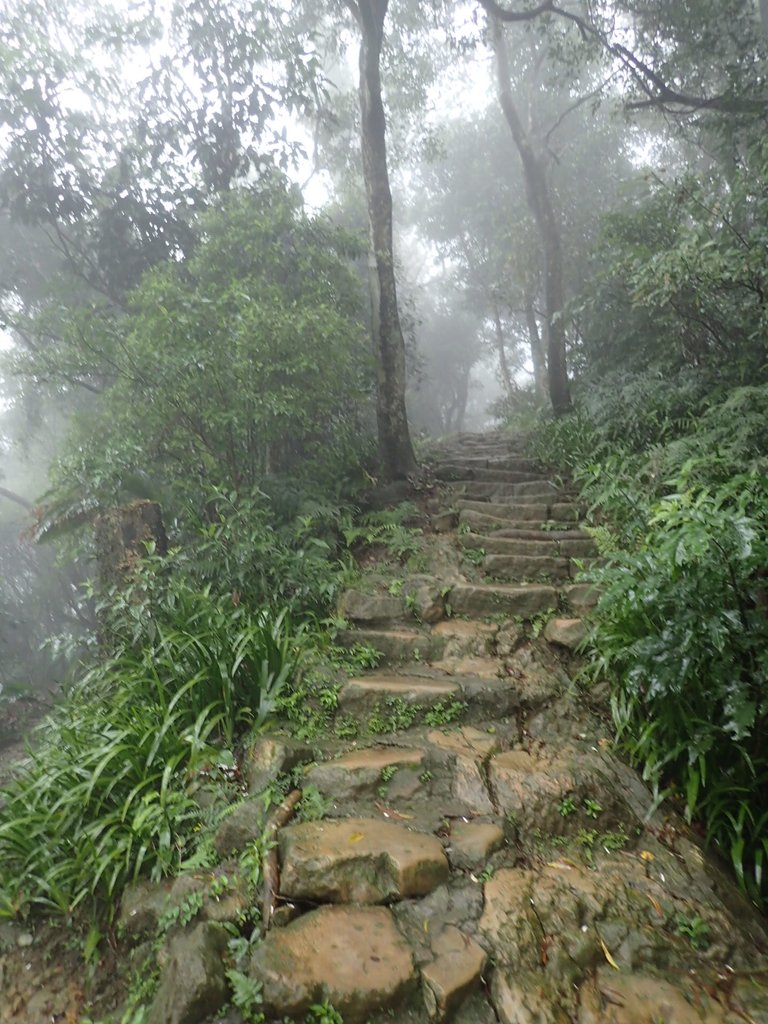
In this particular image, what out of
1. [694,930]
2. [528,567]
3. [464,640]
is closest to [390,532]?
[528,567]

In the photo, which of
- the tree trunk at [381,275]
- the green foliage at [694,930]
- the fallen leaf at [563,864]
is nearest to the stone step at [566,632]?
the fallen leaf at [563,864]

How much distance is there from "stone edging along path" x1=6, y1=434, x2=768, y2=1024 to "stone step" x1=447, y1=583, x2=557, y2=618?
438 mm

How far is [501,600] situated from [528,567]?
0.56 meters

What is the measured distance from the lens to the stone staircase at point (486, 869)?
1637mm

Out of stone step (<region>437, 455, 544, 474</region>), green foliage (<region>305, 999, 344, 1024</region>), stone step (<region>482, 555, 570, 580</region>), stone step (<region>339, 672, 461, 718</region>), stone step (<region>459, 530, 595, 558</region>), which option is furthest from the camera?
stone step (<region>437, 455, 544, 474</region>)

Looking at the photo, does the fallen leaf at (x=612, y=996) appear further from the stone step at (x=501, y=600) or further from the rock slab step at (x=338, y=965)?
the stone step at (x=501, y=600)

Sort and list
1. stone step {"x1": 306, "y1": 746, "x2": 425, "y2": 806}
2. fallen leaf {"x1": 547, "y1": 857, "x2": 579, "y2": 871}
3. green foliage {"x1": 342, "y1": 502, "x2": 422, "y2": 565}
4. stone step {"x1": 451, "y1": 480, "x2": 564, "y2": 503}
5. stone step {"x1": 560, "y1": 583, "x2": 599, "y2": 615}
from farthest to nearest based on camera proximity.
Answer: stone step {"x1": 451, "y1": 480, "x2": 564, "y2": 503} → green foliage {"x1": 342, "y1": 502, "x2": 422, "y2": 565} → stone step {"x1": 560, "y1": 583, "x2": 599, "y2": 615} → stone step {"x1": 306, "y1": 746, "x2": 425, "y2": 806} → fallen leaf {"x1": 547, "y1": 857, "x2": 579, "y2": 871}

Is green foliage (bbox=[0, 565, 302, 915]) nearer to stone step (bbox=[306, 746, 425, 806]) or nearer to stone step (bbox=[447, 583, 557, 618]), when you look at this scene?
stone step (bbox=[306, 746, 425, 806])

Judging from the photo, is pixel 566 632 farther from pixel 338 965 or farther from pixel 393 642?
pixel 338 965

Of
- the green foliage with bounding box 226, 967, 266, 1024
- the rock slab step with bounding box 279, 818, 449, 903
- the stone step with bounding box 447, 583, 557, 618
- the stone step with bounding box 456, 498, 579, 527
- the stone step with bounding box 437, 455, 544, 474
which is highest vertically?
the stone step with bounding box 437, 455, 544, 474

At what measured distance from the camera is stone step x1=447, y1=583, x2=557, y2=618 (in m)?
3.88

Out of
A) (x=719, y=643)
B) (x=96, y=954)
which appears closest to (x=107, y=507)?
(x=96, y=954)

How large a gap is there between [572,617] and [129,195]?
9.04 metres

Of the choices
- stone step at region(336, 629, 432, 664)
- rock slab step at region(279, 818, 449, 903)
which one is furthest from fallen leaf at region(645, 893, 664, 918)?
stone step at region(336, 629, 432, 664)
